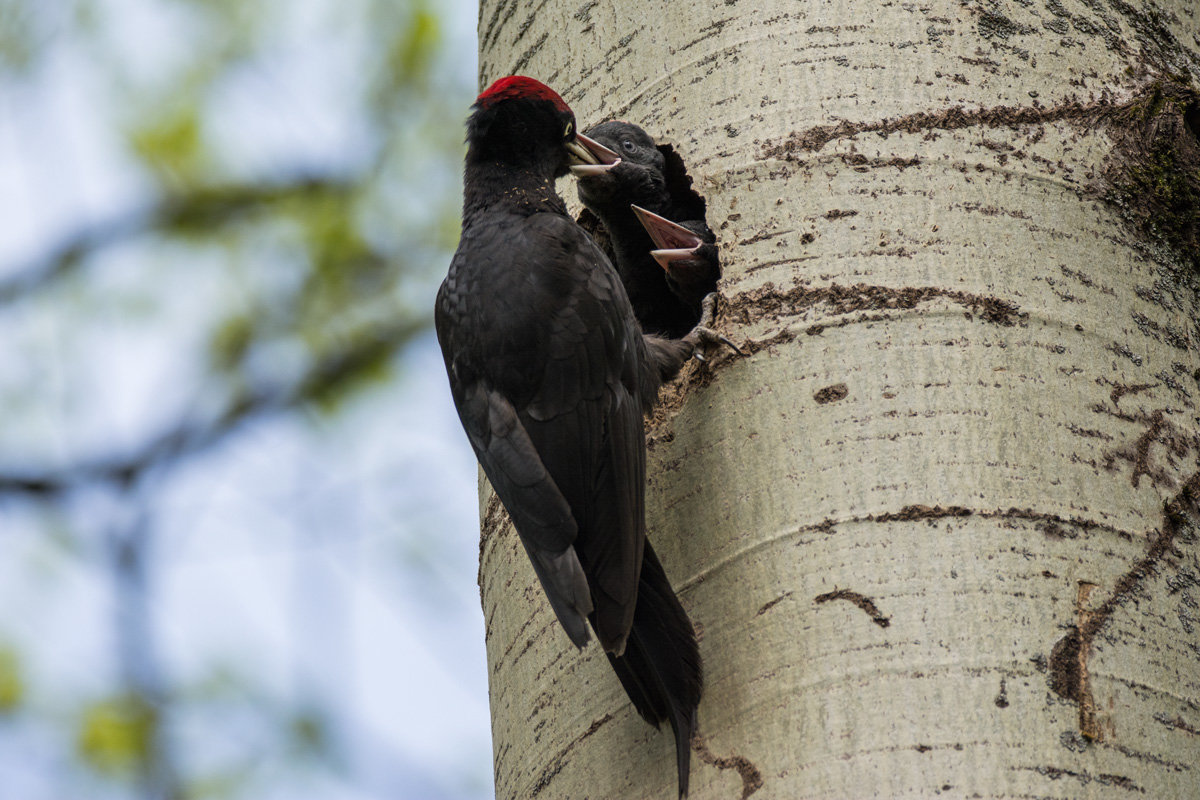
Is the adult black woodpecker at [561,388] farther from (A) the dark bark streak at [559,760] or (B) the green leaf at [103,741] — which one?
(B) the green leaf at [103,741]

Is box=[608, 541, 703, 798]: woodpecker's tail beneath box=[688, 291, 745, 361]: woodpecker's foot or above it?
beneath

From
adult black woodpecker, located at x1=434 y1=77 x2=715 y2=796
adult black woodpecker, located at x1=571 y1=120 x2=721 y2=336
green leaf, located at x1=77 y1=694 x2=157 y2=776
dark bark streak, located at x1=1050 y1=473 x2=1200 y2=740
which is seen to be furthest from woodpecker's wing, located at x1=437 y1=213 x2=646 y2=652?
green leaf, located at x1=77 y1=694 x2=157 y2=776

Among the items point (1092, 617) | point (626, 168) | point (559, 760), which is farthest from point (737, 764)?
point (626, 168)

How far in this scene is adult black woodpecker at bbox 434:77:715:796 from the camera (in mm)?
1921

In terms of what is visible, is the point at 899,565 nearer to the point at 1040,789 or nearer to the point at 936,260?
the point at 1040,789

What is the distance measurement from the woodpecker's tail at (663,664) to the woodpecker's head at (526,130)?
3.56ft

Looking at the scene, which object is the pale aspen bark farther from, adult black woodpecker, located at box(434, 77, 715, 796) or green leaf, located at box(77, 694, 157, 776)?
green leaf, located at box(77, 694, 157, 776)

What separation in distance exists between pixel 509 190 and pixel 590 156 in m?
0.19

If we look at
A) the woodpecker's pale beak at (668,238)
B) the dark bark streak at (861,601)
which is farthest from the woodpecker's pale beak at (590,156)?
the dark bark streak at (861,601)

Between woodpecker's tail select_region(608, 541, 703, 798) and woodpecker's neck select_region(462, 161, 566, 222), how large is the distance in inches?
39.7

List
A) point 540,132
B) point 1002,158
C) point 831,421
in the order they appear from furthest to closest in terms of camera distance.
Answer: point 540,132 < point 1002,158 < point 831,421

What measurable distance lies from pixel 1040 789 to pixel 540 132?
1.69 m

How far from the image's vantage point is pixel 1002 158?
6.98 feet

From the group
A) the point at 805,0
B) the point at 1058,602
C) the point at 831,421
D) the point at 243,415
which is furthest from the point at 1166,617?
the point at 243,415
